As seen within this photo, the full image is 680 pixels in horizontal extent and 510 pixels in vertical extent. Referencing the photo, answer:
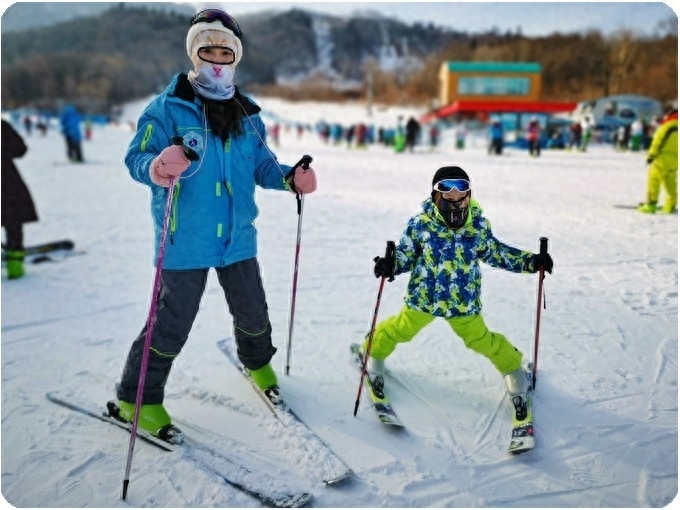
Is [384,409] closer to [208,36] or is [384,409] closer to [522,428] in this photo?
[522,428]

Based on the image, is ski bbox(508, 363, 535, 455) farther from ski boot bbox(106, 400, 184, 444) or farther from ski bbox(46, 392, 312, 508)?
ski boot bbox(106, 400, 184, 444)

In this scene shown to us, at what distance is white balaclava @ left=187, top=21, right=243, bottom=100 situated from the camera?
Answer: 2.16 m

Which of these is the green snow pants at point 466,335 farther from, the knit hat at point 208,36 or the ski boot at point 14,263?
the ski boot at point 14,263

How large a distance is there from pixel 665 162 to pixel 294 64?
120391mm

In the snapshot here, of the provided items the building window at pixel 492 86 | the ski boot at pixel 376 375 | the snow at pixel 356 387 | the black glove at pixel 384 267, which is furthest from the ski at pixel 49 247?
the building window at pixel 492 86

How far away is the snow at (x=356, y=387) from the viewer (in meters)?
2.10

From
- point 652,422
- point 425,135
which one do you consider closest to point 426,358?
point 652,422

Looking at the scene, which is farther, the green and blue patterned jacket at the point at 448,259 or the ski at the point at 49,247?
the ski at the point at 49,247

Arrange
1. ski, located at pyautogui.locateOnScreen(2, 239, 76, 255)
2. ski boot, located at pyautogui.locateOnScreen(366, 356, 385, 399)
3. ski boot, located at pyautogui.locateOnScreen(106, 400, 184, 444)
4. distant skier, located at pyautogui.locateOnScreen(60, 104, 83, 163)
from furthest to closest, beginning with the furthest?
1. distant skier, located at pyautogui.locateOnScreen(60, 104, 83, 163)
2. ski, located at pyautogui.locateOnScreen(2, 239, 76, 255)
3. ski boot, located at pyautogui.locateOnScreen(366, 356, 385, 399)
4. ski boot, located at pyautogui.locateOnScreen(106, 400, 184, 444)

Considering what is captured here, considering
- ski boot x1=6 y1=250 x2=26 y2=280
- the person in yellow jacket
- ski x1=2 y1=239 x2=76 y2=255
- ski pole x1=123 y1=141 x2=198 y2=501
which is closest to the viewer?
ski pole x1=123 y1=141 x2=198 y2=501

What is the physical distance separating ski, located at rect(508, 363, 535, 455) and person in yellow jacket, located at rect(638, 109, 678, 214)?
18.7 ft

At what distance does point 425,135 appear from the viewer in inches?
1246

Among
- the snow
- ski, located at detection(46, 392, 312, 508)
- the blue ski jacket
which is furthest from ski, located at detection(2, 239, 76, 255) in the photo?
the blue ski jacket

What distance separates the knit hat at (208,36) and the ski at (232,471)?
173 centimetres
